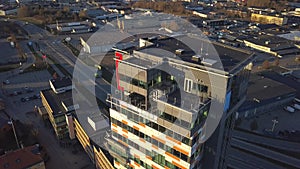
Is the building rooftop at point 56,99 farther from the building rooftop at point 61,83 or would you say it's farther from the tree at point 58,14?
the tree at point 58,14

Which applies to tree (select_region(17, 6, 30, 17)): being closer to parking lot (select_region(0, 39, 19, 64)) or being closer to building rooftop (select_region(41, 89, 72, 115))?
parking lot (select_region(0, 39, 19, 64))

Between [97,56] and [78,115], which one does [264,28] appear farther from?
[78,115]

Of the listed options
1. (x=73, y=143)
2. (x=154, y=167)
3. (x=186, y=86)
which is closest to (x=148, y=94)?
(x=186, y=86)

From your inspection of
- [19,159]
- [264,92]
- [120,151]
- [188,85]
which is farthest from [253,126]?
[19,159]

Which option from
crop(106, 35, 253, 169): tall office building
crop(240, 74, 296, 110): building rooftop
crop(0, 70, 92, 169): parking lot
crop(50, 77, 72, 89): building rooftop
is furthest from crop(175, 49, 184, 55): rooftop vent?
crop(50, 77, 72, 89): building rooftop

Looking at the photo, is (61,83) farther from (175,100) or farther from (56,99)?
(175,100)

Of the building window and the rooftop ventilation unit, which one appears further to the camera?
the building window
